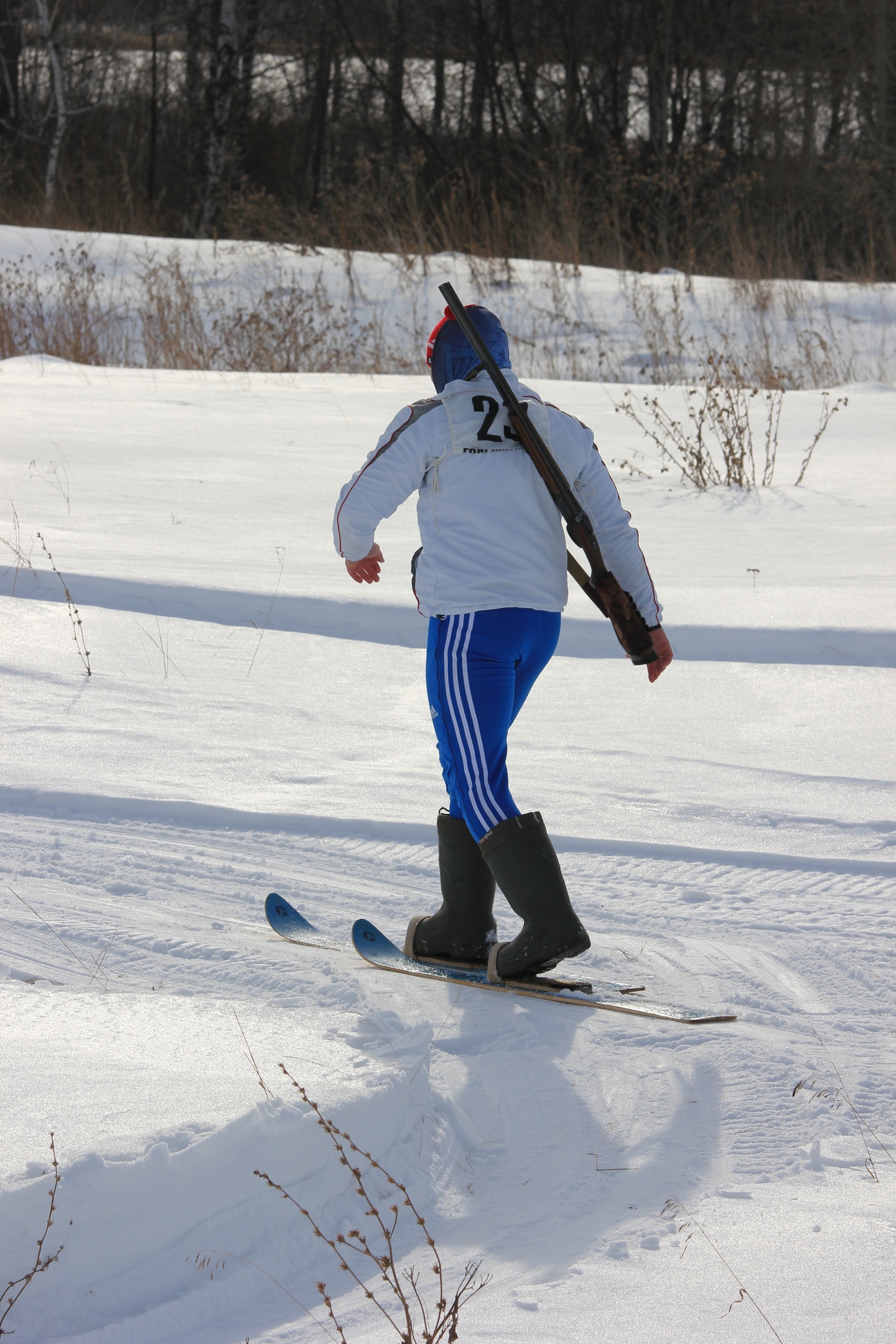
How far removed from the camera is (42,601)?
5023 mm

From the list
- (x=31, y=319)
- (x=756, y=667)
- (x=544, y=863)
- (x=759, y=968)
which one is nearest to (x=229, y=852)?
(x=544, y=863)

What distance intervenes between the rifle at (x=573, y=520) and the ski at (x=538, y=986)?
737 millimetres

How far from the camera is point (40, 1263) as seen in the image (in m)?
1.50

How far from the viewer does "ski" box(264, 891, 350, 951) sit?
2.76m

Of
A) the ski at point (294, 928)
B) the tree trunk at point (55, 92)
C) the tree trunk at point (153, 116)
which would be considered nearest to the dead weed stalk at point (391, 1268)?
the ski at point (294, 928)

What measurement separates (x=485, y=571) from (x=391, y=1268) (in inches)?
54.5

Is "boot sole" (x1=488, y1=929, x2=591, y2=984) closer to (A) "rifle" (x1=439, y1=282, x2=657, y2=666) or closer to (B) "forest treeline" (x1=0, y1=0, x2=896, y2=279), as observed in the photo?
(A) "rifle" (x1=439, y1=282, x2=657, y2=666)

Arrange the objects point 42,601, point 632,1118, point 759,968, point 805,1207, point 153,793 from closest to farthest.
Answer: point 805,1207, point 632,1118, point 759,968, point 153,793, point 42,601

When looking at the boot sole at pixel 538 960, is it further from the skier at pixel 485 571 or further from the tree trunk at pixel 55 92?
the tree trunk at pixel 55 92

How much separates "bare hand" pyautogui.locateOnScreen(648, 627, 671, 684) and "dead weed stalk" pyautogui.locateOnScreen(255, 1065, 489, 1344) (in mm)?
1242

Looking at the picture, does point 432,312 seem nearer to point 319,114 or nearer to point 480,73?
point 480,73

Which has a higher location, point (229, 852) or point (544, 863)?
point (544, 863)

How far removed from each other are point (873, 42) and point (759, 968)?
740 inches

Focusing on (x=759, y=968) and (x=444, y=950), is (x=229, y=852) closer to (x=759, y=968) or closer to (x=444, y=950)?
(x=444, y=950)
